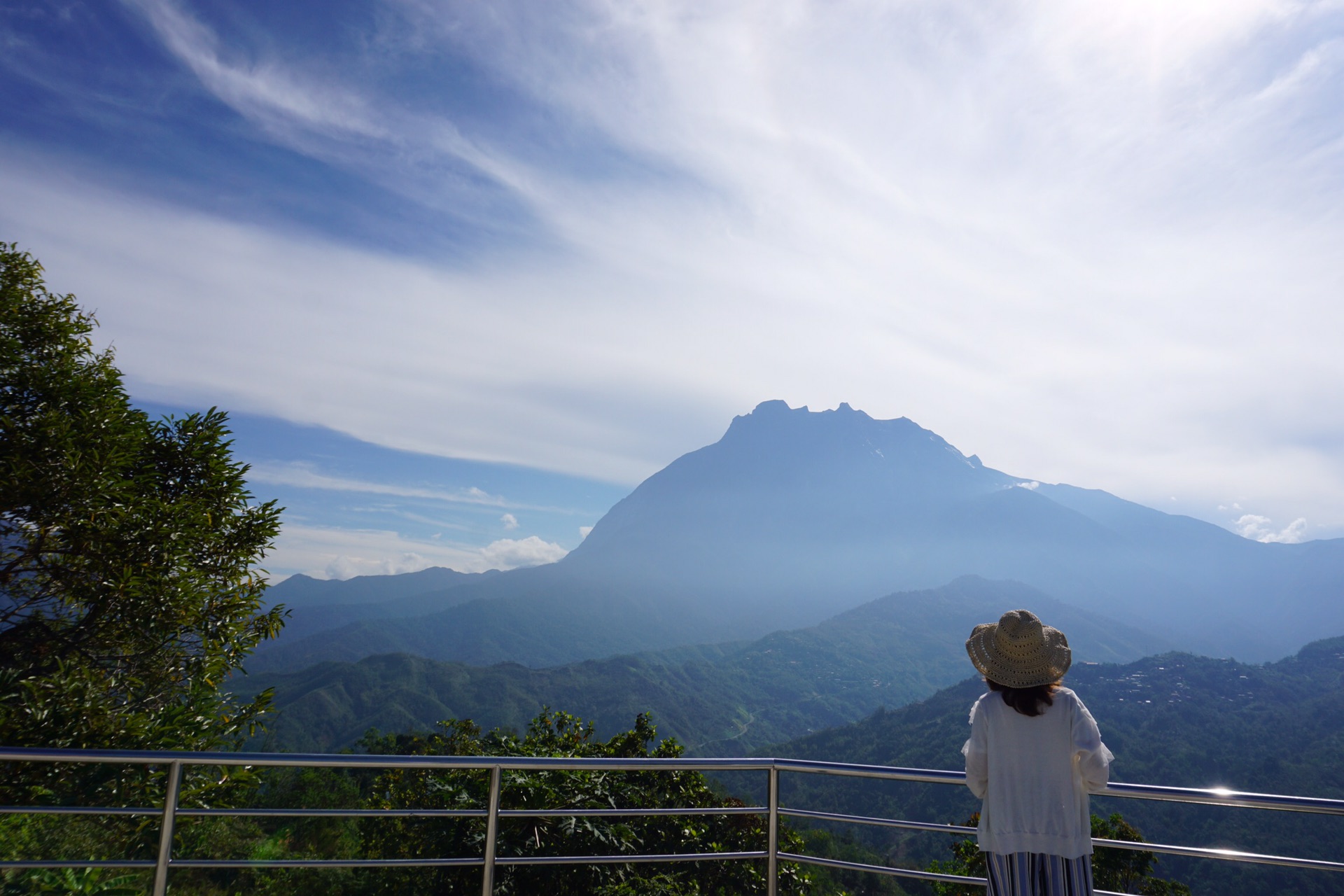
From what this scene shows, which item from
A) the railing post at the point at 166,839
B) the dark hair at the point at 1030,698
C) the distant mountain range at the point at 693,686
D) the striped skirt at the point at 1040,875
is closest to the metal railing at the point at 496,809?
the railing post at the point at 166,839

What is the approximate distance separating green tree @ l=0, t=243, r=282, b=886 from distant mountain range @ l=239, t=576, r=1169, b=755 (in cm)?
6808

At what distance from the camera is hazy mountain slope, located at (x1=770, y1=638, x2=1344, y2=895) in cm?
4169

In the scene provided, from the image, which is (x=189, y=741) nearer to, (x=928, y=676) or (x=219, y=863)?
(x=219, y=863)

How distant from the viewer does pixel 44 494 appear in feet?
18.8

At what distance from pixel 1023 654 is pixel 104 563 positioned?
6865 millimetres

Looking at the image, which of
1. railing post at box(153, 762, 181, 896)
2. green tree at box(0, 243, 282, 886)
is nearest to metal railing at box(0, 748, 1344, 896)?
railing post at box(153, 762, 181, 896)

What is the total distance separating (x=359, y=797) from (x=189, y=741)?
7.51 ft

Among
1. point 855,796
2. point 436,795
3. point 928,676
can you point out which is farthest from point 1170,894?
point 928,676

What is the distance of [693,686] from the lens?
505ft

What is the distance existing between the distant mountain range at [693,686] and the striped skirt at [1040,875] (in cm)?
7314

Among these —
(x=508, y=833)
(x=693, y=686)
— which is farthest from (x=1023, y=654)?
(x=693, y=686)

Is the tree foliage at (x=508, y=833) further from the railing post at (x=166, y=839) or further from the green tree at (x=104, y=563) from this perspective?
the green tree at (x=104, y=563)

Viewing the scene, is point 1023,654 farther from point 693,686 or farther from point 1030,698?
point 693,686

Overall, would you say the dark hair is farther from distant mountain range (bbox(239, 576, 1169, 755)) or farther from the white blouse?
distant mountain range (bbox(239, 576, 1169, 755))
